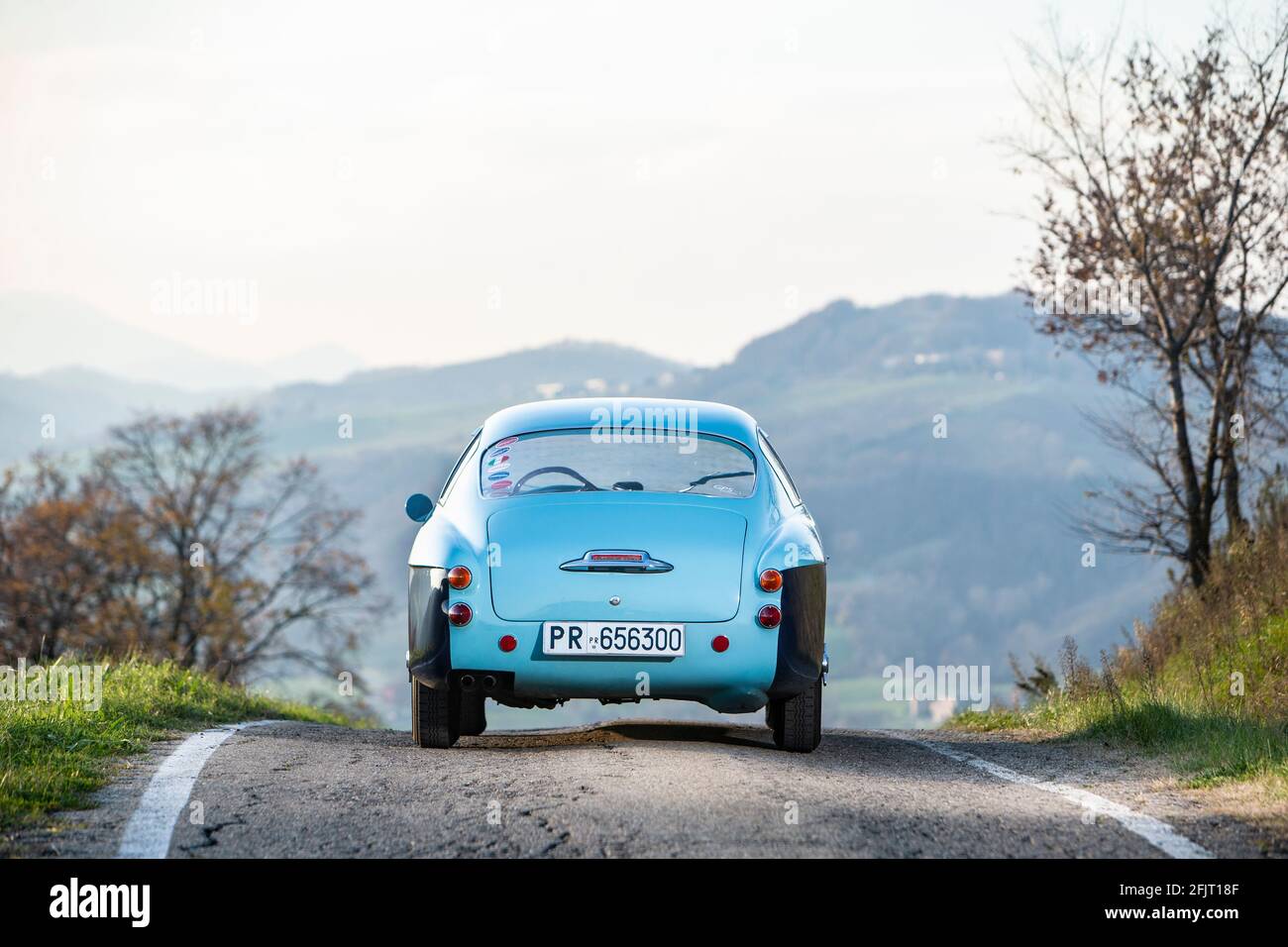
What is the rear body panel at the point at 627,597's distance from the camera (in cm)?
714

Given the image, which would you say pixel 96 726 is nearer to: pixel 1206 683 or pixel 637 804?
pixel 637 804

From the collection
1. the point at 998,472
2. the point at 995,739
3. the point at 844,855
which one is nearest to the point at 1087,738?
the point at 995,739

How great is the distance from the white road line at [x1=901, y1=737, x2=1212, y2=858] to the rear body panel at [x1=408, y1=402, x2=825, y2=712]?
3.88ft

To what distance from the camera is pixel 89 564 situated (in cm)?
4081

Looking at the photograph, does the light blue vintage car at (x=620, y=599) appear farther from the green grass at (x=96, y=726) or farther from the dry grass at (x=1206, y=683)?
the dry grass at (x=1206, y=683)

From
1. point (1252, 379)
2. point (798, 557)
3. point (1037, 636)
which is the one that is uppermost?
point (1252, 379)

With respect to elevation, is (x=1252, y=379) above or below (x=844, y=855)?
above

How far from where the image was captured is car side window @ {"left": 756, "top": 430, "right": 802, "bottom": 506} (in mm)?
8156

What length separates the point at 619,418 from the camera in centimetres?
817

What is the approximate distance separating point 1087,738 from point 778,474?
105 inches

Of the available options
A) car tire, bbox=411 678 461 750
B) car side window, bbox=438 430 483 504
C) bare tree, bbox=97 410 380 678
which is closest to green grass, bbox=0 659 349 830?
car tire, bbox=411 678 461 750
